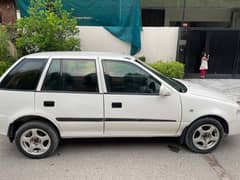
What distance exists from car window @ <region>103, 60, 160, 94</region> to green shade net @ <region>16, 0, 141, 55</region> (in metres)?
5.72

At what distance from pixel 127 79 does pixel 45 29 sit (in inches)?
184

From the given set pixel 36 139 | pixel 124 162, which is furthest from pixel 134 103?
pixel 36 139

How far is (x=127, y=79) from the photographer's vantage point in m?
3.45

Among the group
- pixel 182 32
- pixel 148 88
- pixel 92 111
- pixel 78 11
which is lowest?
pixel 92 111

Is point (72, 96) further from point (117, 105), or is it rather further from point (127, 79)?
point (127, 79)

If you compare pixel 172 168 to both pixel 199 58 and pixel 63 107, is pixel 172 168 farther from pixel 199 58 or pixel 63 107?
pixel 199 58

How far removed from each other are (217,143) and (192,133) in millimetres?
480

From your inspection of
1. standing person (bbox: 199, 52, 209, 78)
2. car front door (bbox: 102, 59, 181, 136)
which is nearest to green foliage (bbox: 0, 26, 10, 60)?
car front door (bbox: 102, 59, 181, 136)

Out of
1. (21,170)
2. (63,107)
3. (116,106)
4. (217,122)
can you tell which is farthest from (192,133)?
(21,170)

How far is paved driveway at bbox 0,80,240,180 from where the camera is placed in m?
3.03

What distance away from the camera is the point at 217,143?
3633mm

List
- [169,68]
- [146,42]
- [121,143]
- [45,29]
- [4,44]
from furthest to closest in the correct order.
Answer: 1. [146,42]
2. [169,68]
3. [4,44]
4. [45,29]
5. [121,143]

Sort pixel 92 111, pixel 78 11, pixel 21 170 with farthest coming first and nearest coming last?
pixel 78 11 → pixel 92 111 → pixel 21 170

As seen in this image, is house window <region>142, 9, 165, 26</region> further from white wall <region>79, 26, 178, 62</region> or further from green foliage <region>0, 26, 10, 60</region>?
green foliage <region>0, 26, 10, 60</region>
